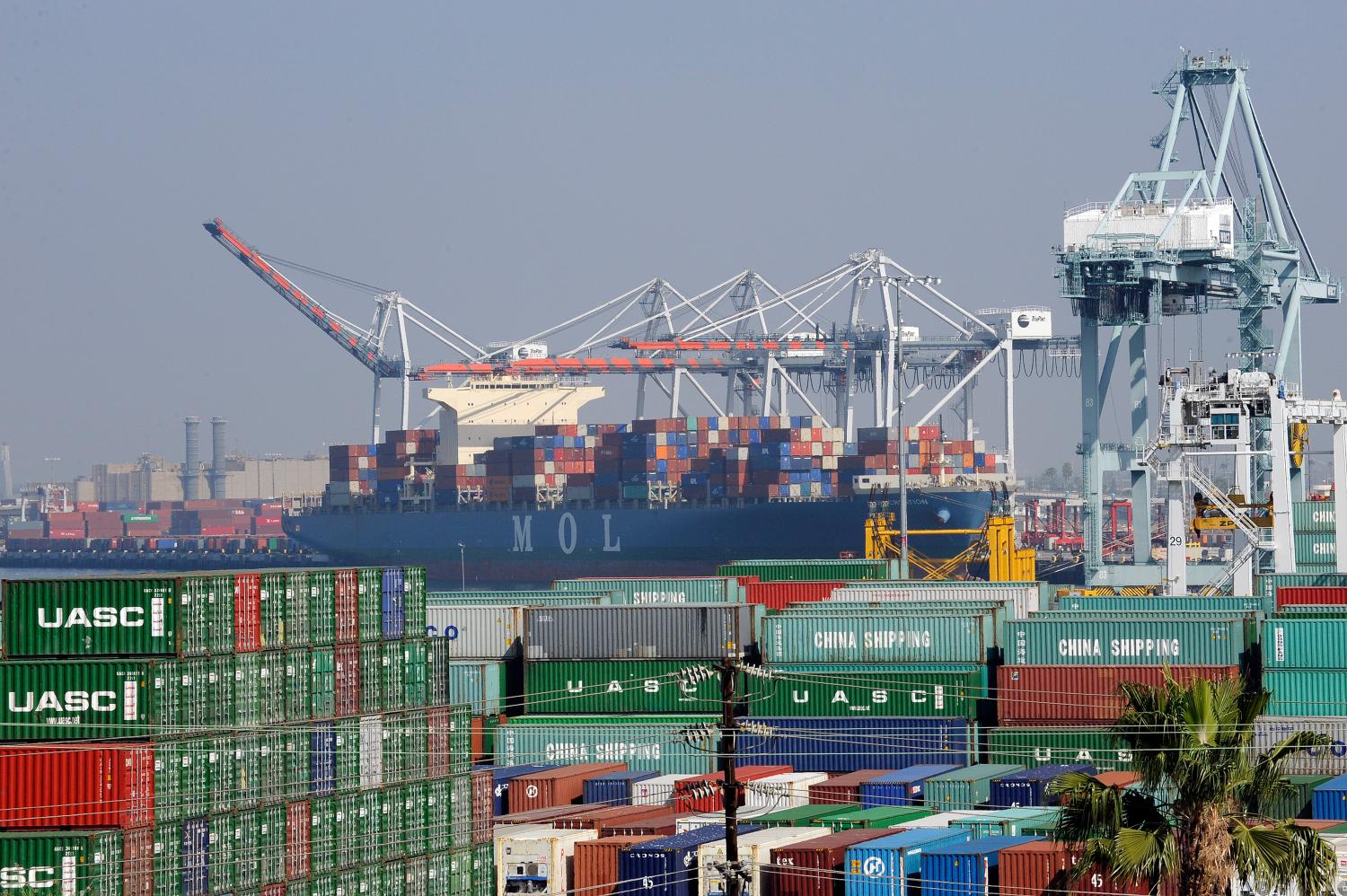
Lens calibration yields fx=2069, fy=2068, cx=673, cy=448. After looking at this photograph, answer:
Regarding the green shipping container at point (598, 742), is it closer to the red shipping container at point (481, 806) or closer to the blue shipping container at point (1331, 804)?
the red shipping container at point (481, 806)

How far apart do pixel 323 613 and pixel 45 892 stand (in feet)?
14.4

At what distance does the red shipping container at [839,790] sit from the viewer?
27609 mm

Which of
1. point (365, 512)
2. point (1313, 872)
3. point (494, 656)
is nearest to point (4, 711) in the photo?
point (1313, 872)

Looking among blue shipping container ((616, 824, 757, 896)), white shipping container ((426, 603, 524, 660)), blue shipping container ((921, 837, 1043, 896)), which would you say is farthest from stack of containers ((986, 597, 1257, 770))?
white shipping container ((426, 603, 524, 660))

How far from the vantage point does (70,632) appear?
21.7m

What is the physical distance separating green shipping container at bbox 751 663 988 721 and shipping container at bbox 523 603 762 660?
5.23 feet

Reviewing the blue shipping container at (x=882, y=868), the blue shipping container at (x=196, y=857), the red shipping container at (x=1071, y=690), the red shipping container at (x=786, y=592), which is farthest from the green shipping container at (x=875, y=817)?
the red shipping container at (x=786, y=592)

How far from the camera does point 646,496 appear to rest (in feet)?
373

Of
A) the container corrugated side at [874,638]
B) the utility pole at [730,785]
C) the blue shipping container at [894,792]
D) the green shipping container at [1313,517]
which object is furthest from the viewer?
the green shipping container at [1313,517]

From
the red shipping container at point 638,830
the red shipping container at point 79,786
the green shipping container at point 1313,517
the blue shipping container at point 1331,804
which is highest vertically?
the green shipping container at point 1313,517

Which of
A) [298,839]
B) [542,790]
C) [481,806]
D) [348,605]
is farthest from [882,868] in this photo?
[542,790]

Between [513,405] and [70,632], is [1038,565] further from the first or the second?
[70,632]

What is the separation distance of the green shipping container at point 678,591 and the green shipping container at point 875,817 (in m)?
16.0

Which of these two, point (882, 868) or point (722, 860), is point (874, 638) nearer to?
point (722, 860)
